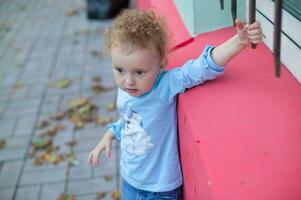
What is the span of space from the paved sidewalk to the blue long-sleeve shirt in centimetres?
124

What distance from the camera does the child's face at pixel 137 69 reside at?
1.69m

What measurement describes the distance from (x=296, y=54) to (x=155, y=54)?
0.53 meters

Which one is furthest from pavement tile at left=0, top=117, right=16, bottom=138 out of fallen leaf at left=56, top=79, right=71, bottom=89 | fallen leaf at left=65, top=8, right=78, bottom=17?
fallen leaf at left=65, top=8, right=78, bottom=17

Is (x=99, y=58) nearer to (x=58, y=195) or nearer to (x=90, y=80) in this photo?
(x=90, y=80)

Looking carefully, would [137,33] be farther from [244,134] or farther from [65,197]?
[65,197]

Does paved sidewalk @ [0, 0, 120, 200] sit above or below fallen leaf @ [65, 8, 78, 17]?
above

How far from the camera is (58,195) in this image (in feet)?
10.4

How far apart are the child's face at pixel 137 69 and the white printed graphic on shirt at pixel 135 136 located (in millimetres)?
159

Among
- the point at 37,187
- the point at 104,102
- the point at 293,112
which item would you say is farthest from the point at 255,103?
the point at 104,102

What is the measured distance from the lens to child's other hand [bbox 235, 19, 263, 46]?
4.83ft

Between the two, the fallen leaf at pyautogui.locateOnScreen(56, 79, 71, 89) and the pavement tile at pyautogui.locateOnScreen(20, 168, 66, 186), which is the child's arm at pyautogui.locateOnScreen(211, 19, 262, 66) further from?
the fallen leaf at pyautogui.locateOnScreen(56, 79, 71, 89)

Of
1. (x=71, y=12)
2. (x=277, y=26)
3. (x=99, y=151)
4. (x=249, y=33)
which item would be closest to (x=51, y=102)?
(x=99, y=151)

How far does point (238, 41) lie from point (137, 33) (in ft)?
1.25

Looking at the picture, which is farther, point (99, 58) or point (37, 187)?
point (99, 58)
